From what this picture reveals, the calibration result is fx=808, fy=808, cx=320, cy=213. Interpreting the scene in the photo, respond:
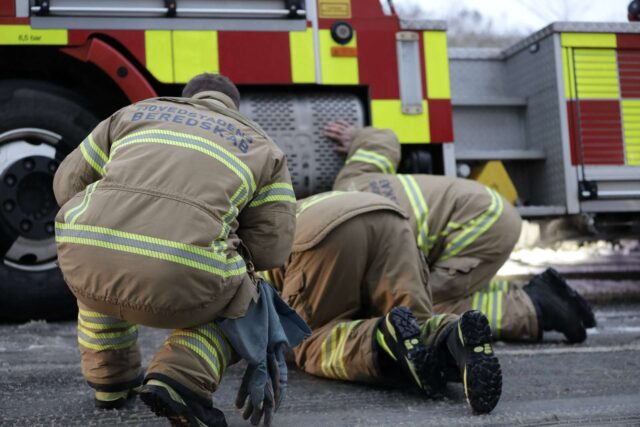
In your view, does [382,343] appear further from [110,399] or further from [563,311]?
[563,311]

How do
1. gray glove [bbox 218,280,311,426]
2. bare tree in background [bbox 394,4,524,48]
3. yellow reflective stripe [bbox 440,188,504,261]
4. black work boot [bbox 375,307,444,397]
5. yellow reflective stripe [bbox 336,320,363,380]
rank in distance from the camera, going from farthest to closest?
bare tree in background [bbox 394,4,524,48], yellow reflective stripe [bbox 440,188,504,261], yellow reflective stripe [bbox 336,320,363,380], black work boot [bbox 375,307,444,397], gray glove [bbox 218,280,311,426]

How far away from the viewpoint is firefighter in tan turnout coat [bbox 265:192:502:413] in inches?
94.2

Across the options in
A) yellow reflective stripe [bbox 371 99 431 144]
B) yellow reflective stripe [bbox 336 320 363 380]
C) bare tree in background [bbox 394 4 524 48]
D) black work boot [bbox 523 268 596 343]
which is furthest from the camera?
bare tree in background [bbox 394 4 524 48]

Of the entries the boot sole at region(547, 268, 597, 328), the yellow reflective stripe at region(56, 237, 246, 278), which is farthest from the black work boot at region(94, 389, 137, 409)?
the boot sole at region(547, 268, 597, 328)

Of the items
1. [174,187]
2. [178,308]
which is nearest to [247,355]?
[178,308]

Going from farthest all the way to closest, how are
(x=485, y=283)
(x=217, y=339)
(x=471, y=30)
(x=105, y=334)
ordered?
(x=471, y=30) → (x=485, y=283) → (x=105, y=334) → (x=217, y=339)

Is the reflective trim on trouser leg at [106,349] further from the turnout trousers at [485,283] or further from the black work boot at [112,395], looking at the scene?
the turnout trousers at [485,283]

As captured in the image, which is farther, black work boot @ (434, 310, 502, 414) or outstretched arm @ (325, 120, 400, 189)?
outstretched arm @ (325, 120, 400, 189)

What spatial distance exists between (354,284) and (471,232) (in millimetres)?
Result: 1003

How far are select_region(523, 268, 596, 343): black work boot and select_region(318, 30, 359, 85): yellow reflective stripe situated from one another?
126cm

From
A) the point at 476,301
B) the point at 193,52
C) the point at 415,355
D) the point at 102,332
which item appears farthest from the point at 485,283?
the point at 102,332

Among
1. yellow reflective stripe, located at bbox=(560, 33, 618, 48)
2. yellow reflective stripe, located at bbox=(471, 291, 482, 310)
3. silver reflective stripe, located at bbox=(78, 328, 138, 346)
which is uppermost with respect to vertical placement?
yellow reflective stripe, located at bbox=(560, 33, 618, 48)

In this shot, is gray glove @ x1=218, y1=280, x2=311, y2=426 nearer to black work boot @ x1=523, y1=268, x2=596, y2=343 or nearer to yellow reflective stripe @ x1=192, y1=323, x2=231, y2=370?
yellow reflective stripe @ x1=192, y1=323, x2=231, y2=370

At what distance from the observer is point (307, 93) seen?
12.4 feet
